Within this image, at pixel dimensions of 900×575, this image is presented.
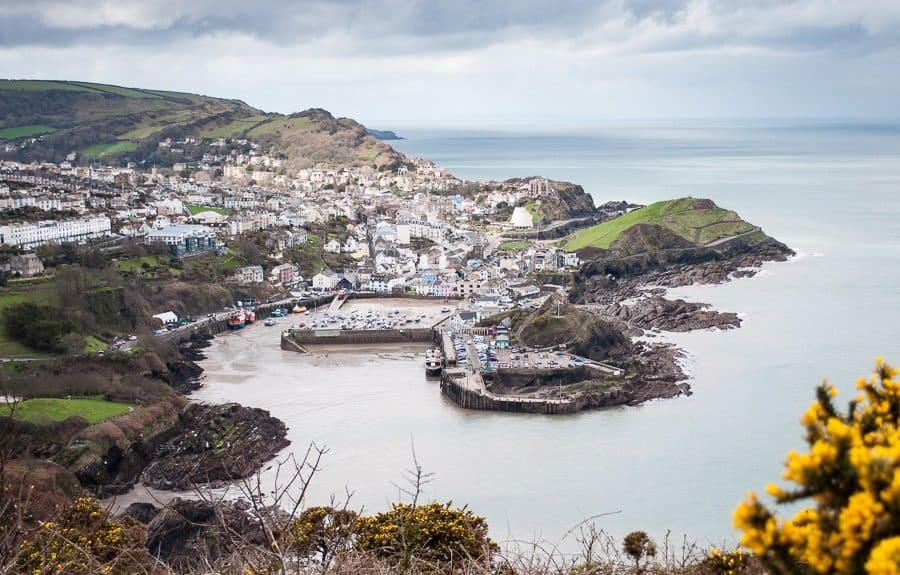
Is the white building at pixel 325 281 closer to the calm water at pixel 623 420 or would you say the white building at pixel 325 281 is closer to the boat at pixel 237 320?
the boat at pixel 237 320

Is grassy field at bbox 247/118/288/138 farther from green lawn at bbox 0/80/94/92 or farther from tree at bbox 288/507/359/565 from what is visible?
tree at bbox 288/507/359/565

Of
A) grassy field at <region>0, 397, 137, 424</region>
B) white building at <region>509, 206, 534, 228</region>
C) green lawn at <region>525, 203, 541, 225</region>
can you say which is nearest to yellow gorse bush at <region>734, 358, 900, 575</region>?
grassy field at <region>0, 397, 137, 424</region>

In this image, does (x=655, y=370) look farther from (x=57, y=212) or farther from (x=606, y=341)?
(x=57, y=212)

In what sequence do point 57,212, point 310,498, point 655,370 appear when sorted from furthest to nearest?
point 57,212
point 655,370
point 310,498

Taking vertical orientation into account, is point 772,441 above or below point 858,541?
below

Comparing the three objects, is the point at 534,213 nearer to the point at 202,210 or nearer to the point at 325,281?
the point at 202,210

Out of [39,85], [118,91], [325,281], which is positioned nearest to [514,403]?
[325,281]

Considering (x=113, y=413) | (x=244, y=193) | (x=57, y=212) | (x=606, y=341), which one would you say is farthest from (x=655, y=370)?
(x=244, y=193)
